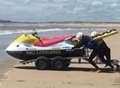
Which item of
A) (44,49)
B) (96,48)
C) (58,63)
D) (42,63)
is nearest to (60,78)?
(58,63)

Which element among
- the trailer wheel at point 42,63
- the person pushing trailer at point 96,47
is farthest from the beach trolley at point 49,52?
the person pushing trailer at point 96,47

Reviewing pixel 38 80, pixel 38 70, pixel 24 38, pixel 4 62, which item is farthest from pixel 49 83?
pixel 4 62

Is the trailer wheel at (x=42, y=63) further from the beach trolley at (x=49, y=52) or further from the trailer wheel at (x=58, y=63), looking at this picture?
the trailer wheel at (x=58, y=63)

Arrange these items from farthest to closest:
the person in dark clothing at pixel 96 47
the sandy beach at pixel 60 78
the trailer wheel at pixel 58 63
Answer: the trailer wheel at pixel 58 63
the person in dark clothing at pixel 96 47
the sandy beach at pixel 60 78

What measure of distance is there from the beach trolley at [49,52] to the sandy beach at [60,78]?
13.3 inches

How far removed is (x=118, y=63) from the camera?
58.8ft

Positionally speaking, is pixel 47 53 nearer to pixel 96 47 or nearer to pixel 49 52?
pixel 49 52

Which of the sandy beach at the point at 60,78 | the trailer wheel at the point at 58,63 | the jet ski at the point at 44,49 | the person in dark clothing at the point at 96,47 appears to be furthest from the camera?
the jet ski at the point at 44,49

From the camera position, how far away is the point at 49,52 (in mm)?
17969

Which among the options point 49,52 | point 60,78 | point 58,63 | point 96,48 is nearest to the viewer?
point 60,78

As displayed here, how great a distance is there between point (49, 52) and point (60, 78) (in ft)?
8.29

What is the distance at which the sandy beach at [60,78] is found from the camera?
14055mm

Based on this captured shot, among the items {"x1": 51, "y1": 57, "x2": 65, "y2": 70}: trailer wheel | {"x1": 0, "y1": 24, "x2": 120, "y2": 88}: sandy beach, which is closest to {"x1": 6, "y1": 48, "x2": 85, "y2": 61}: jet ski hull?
{"x1": 51, "y1": 57, "x2": 65, "y2": 70}: trailer wheel

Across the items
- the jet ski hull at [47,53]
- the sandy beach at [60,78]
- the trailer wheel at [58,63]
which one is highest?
the jet ski hull at [47,53]
